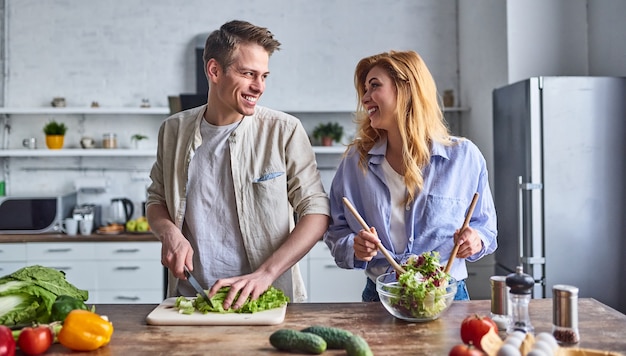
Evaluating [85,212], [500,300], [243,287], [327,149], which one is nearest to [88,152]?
[85,212]

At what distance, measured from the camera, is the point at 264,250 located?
7.13 feet

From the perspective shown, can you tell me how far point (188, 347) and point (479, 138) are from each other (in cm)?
368

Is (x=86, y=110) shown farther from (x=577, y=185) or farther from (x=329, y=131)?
(x=577, y=185)

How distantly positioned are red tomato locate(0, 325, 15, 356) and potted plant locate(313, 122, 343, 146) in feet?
12.0

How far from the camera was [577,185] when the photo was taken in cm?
356

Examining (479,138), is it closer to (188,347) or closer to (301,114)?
(301,114)

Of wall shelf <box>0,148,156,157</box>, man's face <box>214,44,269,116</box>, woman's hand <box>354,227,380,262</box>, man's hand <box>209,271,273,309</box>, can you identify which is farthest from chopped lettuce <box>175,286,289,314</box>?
wall shelf <box>0,148,156,157</box>

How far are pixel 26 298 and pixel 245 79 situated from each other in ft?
3.17

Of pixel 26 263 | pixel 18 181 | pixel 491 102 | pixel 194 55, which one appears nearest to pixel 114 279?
pixel 26 263

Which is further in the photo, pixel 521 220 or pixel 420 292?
pixel 521 220

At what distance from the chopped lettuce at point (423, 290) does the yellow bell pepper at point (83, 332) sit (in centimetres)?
79

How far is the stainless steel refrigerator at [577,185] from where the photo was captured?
3.54 meters

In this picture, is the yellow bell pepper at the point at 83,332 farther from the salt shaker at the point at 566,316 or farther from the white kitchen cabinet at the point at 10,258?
the white kitchen cabinet at the point at 10,258

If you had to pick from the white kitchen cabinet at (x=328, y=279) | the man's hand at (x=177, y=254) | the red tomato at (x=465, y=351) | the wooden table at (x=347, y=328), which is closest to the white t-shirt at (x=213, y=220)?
the man's hand at (x=177, y=254)
